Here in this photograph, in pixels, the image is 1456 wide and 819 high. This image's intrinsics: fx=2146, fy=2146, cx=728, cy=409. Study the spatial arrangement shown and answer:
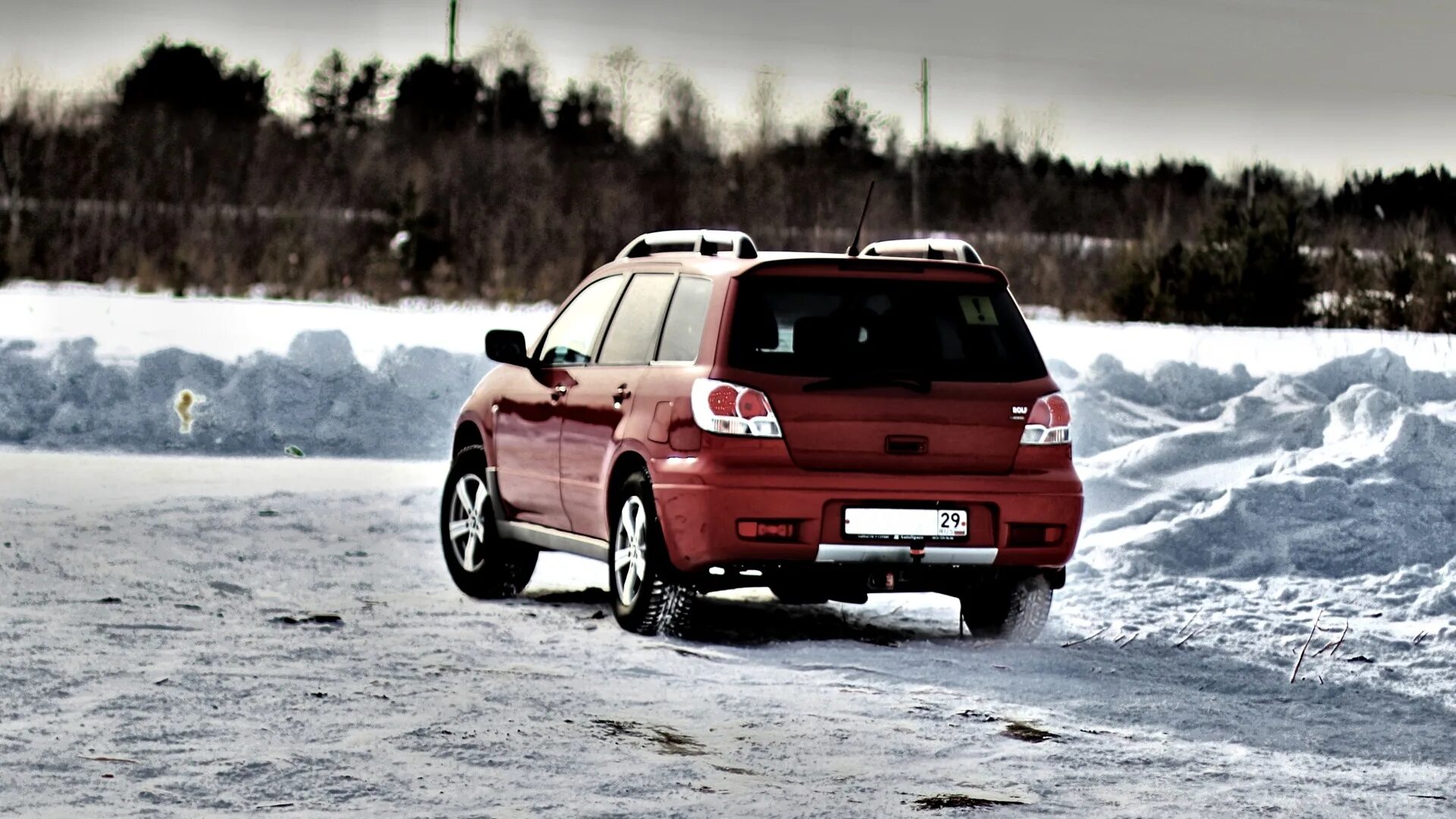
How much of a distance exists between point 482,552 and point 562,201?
4741cm

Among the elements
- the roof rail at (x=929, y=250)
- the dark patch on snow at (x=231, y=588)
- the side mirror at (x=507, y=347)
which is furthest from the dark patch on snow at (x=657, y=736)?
the dark patch on snow at (x=231, y=588)

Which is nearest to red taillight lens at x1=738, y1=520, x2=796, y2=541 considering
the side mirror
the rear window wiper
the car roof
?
the rear window wiper

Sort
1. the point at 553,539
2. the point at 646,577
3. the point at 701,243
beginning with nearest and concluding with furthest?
1. the point at 646,577
2. the point at 701,243
3. the point at 553,539

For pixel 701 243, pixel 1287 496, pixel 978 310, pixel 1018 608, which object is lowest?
pixel 1018 608

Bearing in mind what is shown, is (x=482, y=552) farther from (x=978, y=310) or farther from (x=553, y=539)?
(x=978, y=310)

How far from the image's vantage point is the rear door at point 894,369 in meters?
9.05

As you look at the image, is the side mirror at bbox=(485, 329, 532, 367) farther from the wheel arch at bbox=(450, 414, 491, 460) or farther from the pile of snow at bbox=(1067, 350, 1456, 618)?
the pile of snow at bbox=(1067, 350, 1456, 618)

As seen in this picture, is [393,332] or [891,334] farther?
[393,332]

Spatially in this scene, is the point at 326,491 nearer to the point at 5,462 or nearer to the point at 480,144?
the point at 5,462

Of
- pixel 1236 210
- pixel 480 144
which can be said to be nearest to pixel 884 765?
pixel 1236 210

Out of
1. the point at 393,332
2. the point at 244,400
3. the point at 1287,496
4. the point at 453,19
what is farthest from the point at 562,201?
the point at 1287,496

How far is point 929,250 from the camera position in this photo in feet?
32.3

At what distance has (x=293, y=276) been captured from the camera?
1741 inches

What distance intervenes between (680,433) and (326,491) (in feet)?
21.8
